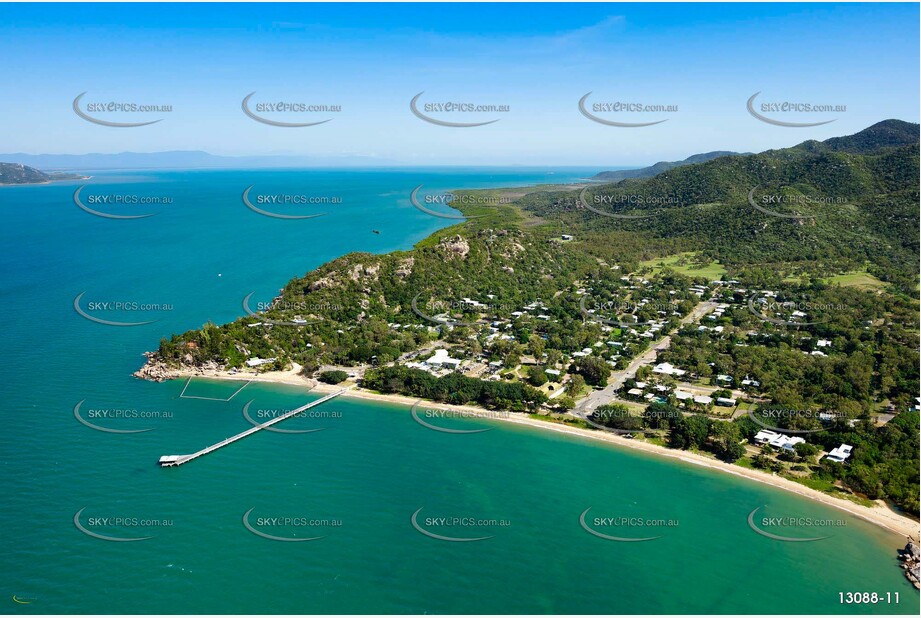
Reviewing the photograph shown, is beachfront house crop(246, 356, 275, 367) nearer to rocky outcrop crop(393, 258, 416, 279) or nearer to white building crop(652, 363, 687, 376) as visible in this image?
rocky outcrop crop(393, 258, 416, 279)

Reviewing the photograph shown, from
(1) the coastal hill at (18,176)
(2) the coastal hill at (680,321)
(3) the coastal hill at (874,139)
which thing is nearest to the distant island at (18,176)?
(1) the coastal hill at (18,176)

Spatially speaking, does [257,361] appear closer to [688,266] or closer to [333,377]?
[333,377]

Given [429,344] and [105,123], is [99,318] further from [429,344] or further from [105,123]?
[429,344]

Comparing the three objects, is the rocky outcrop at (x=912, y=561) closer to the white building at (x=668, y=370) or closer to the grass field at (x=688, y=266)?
the white building at (x=668, y=370)

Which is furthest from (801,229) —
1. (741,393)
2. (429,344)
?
(429,344)

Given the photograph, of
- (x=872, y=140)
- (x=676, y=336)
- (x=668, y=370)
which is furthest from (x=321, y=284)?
(x=872, y=140)
